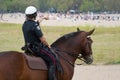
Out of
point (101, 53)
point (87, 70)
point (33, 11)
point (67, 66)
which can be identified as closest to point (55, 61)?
point (67, 66)

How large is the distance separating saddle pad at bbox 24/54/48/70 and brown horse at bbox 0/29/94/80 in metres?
0.08

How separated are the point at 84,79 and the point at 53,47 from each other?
5295mm

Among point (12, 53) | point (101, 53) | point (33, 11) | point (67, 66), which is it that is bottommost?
point (101, 53)

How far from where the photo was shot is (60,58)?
10070 mm

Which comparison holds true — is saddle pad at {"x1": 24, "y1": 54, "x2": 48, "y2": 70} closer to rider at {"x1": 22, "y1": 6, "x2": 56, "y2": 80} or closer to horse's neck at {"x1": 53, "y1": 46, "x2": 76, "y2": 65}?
rider at {"x1": 22, "y1": 6, "x2": 56, "y2": 80}

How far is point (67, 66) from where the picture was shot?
10.1m

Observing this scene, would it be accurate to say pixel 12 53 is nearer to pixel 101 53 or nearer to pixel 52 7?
pixel 101 53

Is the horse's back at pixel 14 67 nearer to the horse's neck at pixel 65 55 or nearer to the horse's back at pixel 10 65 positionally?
the horse's back at pixel 10 65

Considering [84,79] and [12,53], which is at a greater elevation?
Answer: [12,53]

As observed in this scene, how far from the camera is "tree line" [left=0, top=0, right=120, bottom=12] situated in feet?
374

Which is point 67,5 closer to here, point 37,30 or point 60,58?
point 60,58

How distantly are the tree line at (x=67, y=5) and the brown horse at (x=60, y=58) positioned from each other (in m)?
102

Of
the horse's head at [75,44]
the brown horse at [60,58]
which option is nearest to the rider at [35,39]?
the brown horse at [60,58]

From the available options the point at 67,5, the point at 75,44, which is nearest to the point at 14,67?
the point at 75,44
